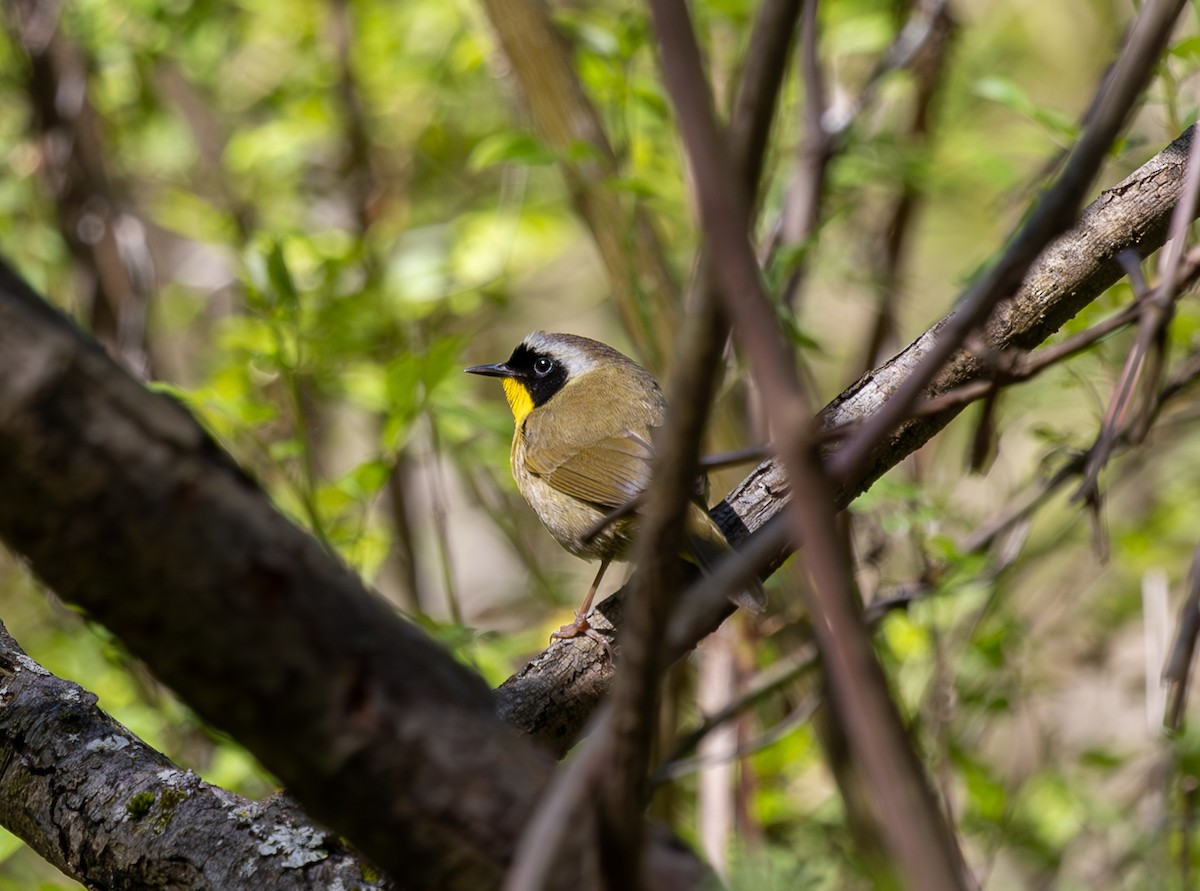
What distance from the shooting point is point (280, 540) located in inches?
38.6

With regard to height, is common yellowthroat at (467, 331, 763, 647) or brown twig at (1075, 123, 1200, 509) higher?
common yellowthroat at (467, 331, 763, 647)

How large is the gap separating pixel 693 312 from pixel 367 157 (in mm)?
4479

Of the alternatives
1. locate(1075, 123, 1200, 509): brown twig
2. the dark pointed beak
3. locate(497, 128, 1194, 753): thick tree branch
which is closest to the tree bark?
locate(497, 128, 1194, 753): thick tree branch

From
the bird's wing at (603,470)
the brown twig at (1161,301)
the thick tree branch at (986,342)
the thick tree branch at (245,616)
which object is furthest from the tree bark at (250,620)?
the bird's wing at (603,470)

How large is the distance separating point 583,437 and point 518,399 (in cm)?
71

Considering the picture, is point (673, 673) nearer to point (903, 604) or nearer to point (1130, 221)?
point (903, 604)

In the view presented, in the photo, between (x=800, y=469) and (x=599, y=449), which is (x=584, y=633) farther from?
(x=800, y=469)

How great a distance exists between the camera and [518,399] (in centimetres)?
402

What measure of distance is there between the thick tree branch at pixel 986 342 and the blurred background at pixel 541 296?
476mm

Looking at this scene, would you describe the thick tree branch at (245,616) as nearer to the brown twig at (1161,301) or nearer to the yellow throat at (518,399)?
the brown twig at (1161,301)

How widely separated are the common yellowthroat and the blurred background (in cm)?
19

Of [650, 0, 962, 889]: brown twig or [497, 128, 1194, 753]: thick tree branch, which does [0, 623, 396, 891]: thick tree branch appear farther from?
[650, 0, 962, 889]: brown twig

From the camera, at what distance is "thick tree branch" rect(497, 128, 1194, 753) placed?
1747mm

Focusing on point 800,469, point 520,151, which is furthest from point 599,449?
point 800,469
